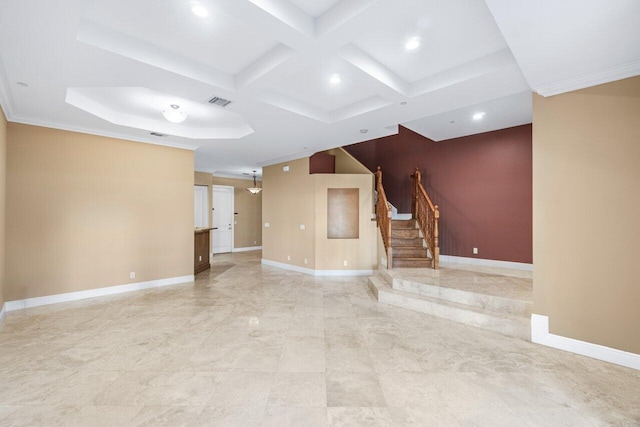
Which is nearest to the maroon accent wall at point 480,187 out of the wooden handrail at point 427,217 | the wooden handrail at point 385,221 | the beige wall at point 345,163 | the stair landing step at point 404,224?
the wooden handrail at point 427,217

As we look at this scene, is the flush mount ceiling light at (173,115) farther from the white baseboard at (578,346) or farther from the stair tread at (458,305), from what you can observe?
the white baseboard at (578,346)

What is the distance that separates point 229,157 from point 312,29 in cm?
553

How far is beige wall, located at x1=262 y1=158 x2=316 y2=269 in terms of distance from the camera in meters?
6.97

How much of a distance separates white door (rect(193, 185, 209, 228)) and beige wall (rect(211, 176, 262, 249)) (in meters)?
1.11

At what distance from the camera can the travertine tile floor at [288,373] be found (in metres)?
2.01

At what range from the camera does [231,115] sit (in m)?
4.84

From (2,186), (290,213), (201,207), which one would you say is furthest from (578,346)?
(201,207)

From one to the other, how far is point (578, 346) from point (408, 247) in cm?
323

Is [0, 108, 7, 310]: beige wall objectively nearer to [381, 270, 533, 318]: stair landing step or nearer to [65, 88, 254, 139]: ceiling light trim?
[65, 88, 254, 139]: ceiling light trim

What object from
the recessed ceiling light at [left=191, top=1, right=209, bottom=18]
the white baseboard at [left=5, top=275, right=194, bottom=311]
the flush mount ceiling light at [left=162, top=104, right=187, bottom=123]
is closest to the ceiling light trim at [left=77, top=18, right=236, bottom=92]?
the recessed ceiling light at [left=191, top=1, right=209, bottom=18]

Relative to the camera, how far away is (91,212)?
4.88 meters

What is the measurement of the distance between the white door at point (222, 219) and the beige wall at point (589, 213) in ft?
30.8

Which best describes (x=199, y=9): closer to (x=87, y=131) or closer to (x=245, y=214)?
(x=87, y=131)

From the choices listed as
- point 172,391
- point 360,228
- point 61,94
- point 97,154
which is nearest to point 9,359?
point 172,391
